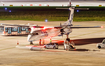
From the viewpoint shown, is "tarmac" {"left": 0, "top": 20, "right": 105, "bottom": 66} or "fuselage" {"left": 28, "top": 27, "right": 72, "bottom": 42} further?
"fuselage" {"left": 28, "top": 27, "right": 72, "bottom": 42}

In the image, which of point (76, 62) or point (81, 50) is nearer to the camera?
point (76, 62)

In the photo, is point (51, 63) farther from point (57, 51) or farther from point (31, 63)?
point (57, 51)

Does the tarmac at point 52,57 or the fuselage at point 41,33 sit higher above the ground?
the fuselage at point 41,33

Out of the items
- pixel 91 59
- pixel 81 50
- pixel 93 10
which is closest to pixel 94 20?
pixel 93 10

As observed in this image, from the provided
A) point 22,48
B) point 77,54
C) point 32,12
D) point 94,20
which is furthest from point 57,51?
point 32,12

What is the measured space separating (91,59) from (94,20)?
2024 inches

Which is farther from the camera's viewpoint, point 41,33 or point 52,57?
point 41,33

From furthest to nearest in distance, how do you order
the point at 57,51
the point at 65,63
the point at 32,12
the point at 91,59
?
the point at 32,12 < the point at 57,51 < the point at 91,59 < the point at 65,63

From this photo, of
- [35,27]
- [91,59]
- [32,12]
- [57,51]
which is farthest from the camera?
[32,12]

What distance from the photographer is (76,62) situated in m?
24.8

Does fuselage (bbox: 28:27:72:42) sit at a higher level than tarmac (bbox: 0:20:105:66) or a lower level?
higher

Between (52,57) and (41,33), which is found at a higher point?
(41,33)

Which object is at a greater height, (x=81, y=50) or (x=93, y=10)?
(x=93, y=10)

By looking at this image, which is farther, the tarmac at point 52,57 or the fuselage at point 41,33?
the fuselage at point 41,33
